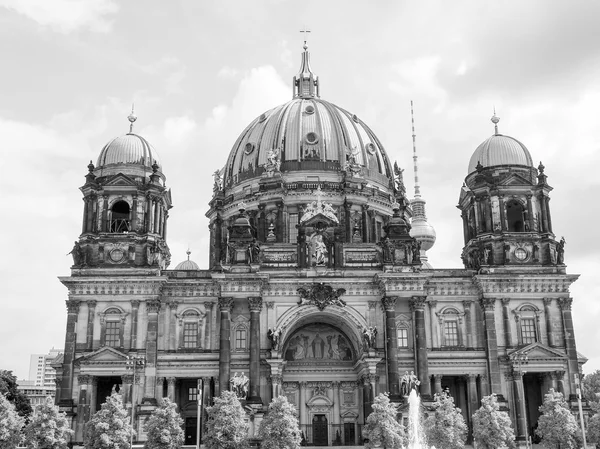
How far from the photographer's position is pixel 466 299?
7062cm

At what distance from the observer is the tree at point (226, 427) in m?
57.4

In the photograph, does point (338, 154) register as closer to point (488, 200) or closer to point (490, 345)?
point (488, 200)

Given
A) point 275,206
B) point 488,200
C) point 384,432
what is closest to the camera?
point 384,432

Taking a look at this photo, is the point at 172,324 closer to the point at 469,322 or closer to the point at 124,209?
the point at 124,209

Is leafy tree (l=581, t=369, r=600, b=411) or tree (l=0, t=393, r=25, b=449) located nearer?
tree (l=0, t=393, r=25, b=449)

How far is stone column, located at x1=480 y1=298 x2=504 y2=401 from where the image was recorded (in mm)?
67250

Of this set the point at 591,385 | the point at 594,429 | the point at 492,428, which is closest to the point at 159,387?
the point at 492,428

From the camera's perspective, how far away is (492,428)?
59281mm

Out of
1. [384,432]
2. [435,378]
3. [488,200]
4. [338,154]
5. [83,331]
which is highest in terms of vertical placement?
[338,154]

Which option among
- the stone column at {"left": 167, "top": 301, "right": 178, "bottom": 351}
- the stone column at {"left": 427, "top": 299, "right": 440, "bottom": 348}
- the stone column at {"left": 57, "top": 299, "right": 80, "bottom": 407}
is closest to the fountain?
the stone column at {"left": 427, "top": 299, "right": 440, "bottom": 348}

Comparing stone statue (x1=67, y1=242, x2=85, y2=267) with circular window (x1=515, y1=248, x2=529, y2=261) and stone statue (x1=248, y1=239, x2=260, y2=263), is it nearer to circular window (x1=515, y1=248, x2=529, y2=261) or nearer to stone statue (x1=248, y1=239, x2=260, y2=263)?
stone statue (x1=248, y1=239, x2=260, y2=263)

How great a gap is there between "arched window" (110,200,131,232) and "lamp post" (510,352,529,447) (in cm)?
3609

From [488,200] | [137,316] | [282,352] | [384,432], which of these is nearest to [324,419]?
[282,352]

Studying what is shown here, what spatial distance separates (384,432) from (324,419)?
13274 millimetres
